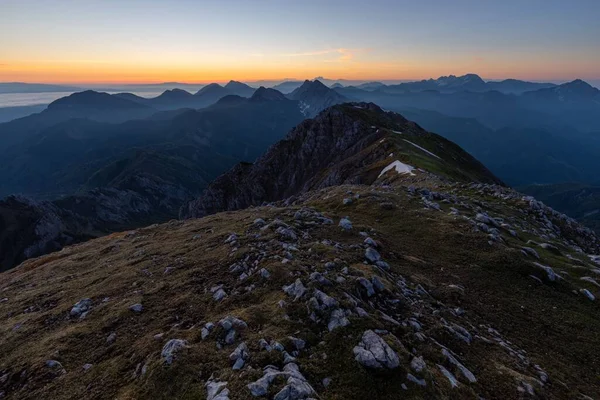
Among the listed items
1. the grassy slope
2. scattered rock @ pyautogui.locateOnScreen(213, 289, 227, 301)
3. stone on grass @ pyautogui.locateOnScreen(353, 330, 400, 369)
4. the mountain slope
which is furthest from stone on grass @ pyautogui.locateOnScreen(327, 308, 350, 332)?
the mountain slope

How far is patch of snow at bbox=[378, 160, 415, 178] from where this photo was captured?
75012 mm

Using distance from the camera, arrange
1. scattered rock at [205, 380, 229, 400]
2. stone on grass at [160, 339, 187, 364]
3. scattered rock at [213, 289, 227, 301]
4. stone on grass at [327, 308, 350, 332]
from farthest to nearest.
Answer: scattered rock at [213, 289, 227, 301], stone on grass at [327, 308, 350, 332], stone on grass at [160, 339, 187, 364], scattered rock at [205, 380, 229, 400]

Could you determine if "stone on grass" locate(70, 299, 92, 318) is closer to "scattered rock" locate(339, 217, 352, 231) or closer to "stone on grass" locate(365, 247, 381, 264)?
"stone on grass" locate(365, 247, 381, 264)

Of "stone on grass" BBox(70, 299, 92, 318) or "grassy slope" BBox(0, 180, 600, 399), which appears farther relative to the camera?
"stone on grass" BBox(70, 299, 92, 318)

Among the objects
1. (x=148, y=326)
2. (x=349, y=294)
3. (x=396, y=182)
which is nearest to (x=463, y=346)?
(x=349, y=294)

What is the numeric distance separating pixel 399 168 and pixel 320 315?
2781 inches

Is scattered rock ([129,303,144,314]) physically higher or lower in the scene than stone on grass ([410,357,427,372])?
lower

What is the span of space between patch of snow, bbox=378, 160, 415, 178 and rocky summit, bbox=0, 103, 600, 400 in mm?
40548

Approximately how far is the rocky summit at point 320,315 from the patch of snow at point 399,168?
4055 cm

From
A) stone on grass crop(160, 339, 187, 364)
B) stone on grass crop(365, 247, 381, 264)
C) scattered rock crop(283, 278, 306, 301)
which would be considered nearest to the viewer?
stone on grass crop(160, 339, 187, 364)

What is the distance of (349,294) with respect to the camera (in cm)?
1603

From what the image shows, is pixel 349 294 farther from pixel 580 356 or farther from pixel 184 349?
pixel 580 356

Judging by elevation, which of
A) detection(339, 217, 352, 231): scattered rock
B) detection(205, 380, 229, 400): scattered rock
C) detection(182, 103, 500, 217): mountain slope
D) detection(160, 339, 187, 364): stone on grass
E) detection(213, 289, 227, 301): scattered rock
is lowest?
detection(182, 103, 500, 217): mountain slope

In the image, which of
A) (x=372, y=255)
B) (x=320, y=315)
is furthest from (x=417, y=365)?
(x=372, y=255)
